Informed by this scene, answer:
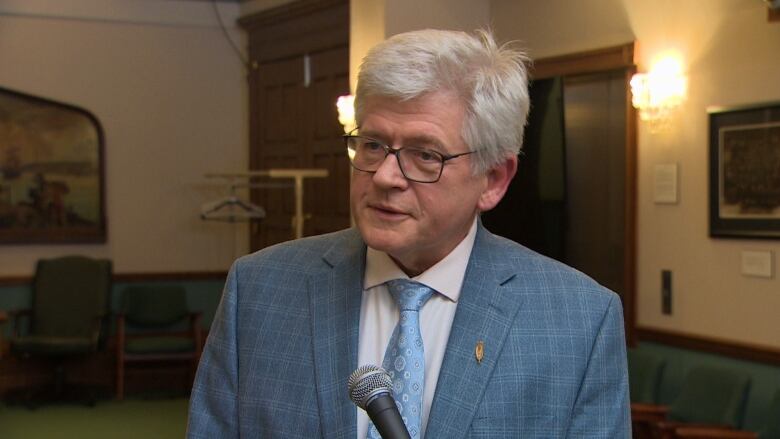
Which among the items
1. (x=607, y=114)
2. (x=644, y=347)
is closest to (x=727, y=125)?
(x=607, y=114)

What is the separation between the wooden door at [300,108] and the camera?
882 centimetres

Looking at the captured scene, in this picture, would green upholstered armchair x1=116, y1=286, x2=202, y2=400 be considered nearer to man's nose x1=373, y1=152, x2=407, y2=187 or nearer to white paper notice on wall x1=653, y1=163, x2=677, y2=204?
white paper notice on wall x1=653, y1=163, x2=677, y2=204

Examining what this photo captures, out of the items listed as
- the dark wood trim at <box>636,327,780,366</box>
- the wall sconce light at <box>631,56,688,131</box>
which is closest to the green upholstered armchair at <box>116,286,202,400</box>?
the dark wood trim at <box>636,327,780,366</box>

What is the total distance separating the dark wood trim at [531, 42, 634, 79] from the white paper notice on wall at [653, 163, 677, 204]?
66cm

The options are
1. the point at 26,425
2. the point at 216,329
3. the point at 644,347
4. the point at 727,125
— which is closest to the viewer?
the point at 216,329

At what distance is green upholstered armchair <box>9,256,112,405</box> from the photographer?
949 cm

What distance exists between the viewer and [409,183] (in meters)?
1.71

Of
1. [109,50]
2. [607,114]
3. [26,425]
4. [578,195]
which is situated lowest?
[26,425]

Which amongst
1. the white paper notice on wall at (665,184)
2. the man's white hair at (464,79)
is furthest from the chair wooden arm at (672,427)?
the man's white hair at (464,79)

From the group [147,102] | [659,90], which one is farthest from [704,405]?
[147,102]

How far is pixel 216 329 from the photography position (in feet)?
6.31

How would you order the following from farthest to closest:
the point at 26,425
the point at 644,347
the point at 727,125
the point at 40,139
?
the point at 40,139 < the point at 26,425 < the point at 644,347 < the point at 727,125

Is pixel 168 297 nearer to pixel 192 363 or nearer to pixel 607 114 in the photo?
pixel 192 363

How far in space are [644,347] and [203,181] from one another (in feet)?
16.3
